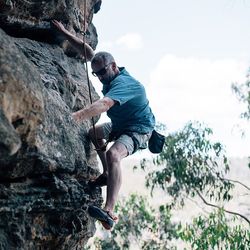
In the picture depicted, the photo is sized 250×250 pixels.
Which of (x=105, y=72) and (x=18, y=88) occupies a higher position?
(x=105, y=72)

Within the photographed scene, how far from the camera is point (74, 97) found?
16.4ft

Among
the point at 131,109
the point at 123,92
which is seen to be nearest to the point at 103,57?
the point at 123,92

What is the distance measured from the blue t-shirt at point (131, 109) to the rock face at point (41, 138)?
1.35ft

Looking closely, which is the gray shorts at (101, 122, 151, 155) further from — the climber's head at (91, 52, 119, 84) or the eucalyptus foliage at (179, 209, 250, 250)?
the eucalyptus foliage at (179, 209, 250, 250)

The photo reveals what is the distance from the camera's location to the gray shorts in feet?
14.5

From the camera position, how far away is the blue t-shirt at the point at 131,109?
4.47 meters

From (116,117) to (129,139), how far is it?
0.35 m

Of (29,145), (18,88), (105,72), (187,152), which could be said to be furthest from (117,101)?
(187,152)

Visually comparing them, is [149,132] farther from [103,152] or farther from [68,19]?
[68,19]

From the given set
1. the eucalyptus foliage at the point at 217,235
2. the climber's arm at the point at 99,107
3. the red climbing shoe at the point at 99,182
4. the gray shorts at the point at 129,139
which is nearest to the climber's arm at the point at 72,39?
the gray shorts at the point at 129,139

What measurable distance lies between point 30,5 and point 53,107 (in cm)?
141

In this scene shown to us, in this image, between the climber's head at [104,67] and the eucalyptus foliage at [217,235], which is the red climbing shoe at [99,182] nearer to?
the climber's head at [104,67]

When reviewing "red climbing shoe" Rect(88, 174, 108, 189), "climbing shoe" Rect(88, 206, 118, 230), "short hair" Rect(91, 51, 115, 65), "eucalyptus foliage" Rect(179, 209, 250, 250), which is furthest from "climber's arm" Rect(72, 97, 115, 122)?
"eucalyptus foliage" Rect(179, 209, 250, 250)

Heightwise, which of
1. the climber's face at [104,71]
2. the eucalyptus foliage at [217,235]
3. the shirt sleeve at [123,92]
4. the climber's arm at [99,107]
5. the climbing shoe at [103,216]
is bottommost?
the climbing shoe at [103,216]
